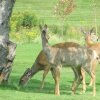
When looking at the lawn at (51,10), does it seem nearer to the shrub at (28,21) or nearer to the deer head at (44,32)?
the shrub at (28,21)

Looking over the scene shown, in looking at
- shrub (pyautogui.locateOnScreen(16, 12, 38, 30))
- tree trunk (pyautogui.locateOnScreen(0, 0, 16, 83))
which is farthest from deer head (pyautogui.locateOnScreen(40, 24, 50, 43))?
shrub (pyautogui.locateOnScreen(16, 12, 38, 30))

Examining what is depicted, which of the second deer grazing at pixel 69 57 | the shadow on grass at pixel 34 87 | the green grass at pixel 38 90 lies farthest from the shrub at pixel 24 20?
the second deer grazing at pixel 69 57

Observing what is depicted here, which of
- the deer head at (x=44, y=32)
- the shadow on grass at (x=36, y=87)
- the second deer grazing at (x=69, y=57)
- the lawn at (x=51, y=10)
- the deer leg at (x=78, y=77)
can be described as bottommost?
Result: the lawn at (x=51, y=10)

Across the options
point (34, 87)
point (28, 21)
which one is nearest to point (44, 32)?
point (34, 87)

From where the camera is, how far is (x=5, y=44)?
55.5 ft

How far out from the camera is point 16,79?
747 inches

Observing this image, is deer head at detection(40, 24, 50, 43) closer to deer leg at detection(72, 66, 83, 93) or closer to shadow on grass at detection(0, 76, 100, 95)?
deer leg at detection(72, 66, 83, 93)

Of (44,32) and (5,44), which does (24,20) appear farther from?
(44,32)

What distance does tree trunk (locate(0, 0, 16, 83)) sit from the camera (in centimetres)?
1677

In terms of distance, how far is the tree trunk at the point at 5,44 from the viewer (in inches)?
660

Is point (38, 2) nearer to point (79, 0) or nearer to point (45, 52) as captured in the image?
point (79, 0)

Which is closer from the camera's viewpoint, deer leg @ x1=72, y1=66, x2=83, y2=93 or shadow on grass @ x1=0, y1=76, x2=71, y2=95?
deer leg @ x1=72, y1=66, x2=83, y2=93

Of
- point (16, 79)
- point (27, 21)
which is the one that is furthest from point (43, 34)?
point (27, 21)

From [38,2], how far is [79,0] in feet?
21.8
